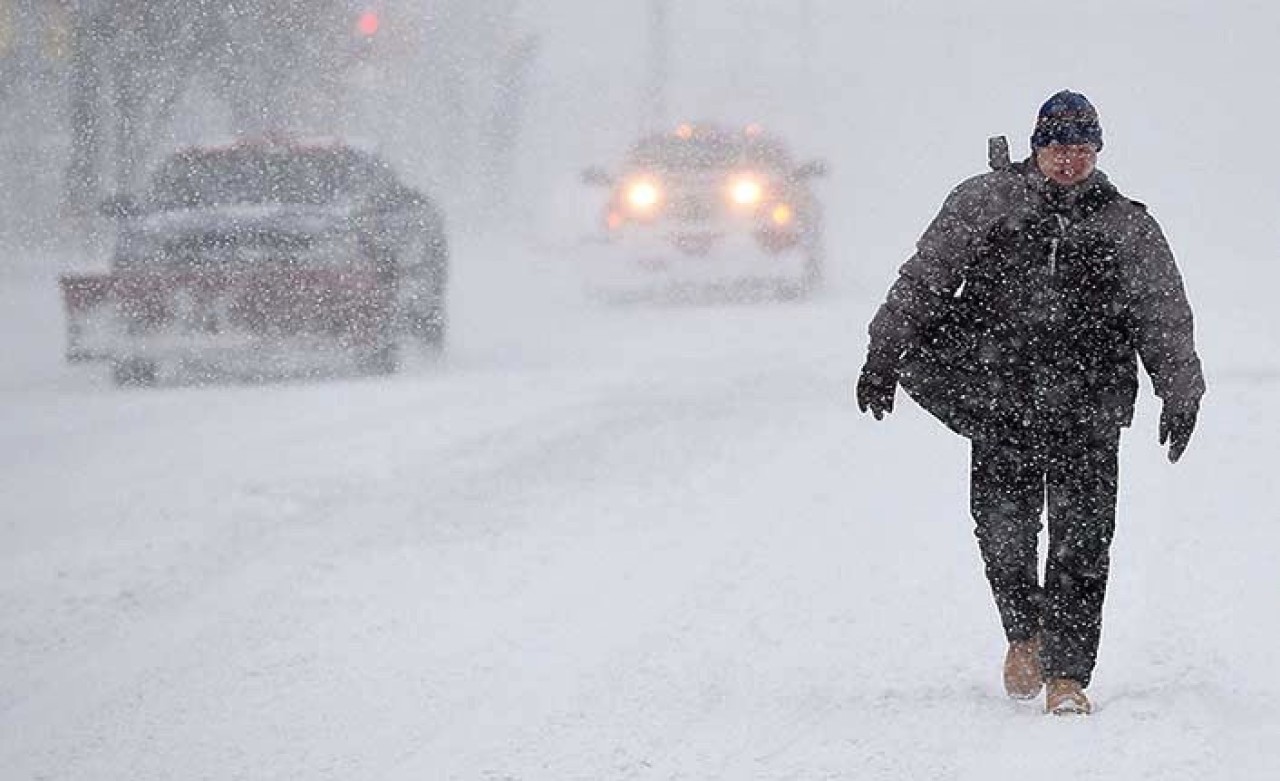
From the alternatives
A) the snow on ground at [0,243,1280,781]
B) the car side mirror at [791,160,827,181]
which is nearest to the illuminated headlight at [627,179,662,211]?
the car side mirror at [791,160,827,181]

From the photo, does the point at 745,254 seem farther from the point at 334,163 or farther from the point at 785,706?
the point at 785,706

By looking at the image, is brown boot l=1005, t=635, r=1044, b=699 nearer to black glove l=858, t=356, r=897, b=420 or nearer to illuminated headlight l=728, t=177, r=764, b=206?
black glove l=858, t=356, r=897, b=420

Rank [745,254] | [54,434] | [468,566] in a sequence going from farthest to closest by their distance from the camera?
[745,254], [54,434], [468,566]

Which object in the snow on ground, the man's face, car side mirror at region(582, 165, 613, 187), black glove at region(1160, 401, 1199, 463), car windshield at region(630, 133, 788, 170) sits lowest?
the snow on ground

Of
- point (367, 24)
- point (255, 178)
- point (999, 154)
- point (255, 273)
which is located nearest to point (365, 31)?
point (367, 24)

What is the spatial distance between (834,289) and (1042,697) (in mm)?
15908

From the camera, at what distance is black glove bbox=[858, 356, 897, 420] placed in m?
5.63

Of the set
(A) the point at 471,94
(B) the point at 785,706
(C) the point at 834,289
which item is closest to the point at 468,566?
(B) the point at 785,706

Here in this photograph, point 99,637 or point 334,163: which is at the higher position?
point 334,163

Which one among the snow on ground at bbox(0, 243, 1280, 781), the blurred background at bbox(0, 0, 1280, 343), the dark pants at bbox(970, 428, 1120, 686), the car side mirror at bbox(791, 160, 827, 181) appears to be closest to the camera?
the snow on ground at bbox(0, 243, 1280, 781)

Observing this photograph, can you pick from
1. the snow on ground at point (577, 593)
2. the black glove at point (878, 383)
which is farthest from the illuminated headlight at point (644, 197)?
the black glove at point (878, 383)

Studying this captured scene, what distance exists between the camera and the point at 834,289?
21.8 metres

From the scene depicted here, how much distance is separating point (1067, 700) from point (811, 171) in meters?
14.6

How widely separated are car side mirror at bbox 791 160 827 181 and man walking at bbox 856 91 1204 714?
1418cm
